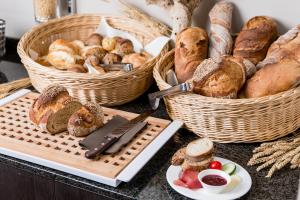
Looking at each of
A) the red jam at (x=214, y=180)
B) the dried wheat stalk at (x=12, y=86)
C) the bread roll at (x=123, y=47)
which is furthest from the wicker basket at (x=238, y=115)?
the dried wheat stalk at (x=12, y=86)

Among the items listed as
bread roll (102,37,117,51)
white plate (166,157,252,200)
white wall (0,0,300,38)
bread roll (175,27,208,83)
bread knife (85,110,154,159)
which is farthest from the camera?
bread roll (102,37,117,51)

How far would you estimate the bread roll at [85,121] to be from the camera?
1.14 m

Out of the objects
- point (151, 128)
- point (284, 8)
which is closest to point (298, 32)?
point (284, 8)

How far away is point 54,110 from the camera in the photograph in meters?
1.16

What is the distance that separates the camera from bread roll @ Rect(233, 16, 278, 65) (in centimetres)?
126

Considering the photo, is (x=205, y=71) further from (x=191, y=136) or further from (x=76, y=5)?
(x=76, y=5)

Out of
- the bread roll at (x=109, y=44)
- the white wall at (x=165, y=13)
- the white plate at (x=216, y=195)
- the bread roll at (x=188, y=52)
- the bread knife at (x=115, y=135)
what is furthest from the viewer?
Answer: the bread roll at (x=109, y=44)

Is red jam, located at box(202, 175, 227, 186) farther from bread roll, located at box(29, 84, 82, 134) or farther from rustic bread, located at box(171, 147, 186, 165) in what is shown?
bread roll, located at box(29, 84, 82, 134)

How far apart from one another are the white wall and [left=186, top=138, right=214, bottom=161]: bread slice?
496 mm

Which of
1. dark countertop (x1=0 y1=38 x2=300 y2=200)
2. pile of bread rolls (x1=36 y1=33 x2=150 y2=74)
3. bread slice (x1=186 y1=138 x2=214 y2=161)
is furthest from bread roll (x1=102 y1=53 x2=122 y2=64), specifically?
bread slice (x1=186 y1=138 x2=214 y2=161)

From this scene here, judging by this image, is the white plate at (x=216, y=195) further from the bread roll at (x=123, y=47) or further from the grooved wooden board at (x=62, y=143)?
the bread roll at (x=123, y=47)

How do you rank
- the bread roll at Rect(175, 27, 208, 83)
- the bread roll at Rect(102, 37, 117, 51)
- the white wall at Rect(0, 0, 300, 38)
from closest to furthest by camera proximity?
the bread roll at Rect(175, 27, 208, 83)
the white wall at Rect(0, 0, 300, 38)
the bread roll at Rect(102, 37, 117, 51)

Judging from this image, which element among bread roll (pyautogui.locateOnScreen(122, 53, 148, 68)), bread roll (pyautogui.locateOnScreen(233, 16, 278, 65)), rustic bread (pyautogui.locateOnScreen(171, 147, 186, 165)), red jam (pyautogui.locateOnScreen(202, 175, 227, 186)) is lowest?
rustic bread (pyautogui.locateOnScreen(171, 147, 186, 165))

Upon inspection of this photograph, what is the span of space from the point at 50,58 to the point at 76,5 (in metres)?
0.29
